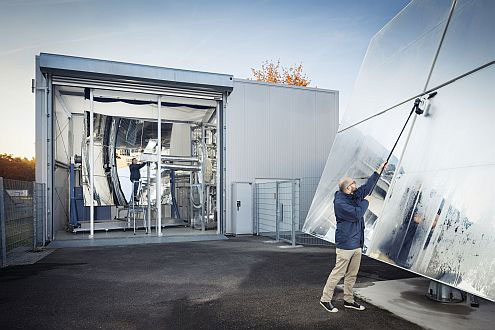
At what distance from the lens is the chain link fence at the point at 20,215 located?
7414 mm

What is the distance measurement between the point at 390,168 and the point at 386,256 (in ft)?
3.46

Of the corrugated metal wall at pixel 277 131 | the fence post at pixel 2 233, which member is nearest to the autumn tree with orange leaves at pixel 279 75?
the corrugated metal wall at pixel 277 131

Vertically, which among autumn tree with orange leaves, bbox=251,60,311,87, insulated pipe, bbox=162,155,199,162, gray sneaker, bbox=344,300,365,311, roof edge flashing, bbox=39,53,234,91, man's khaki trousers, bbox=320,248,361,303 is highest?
autumn tree with orange leaves, bbox=251,60,311,87

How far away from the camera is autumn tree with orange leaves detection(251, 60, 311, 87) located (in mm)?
32188

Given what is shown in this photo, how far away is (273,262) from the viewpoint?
7742mm

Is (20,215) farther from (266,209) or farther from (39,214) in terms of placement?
(266,209)

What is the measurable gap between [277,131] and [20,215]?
829 centimetres

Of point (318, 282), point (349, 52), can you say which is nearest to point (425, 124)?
point (318, 282)

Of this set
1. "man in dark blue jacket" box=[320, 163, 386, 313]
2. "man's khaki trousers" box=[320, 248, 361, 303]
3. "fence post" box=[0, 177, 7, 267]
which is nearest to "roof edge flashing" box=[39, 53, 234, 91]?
"fence post" box=[0, 177, 7, 267]

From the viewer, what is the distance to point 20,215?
27.7ft

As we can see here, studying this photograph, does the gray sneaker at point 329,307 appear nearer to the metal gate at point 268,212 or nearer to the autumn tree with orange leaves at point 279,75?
the metal gate at point 268,212

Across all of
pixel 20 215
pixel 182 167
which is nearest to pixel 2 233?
pixel 20 215

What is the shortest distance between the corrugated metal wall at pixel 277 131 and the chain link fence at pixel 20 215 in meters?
5.53

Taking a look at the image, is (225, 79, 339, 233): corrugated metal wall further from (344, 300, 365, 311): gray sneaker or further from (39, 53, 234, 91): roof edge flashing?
(344, 300, 365, 311): gray sneaker
